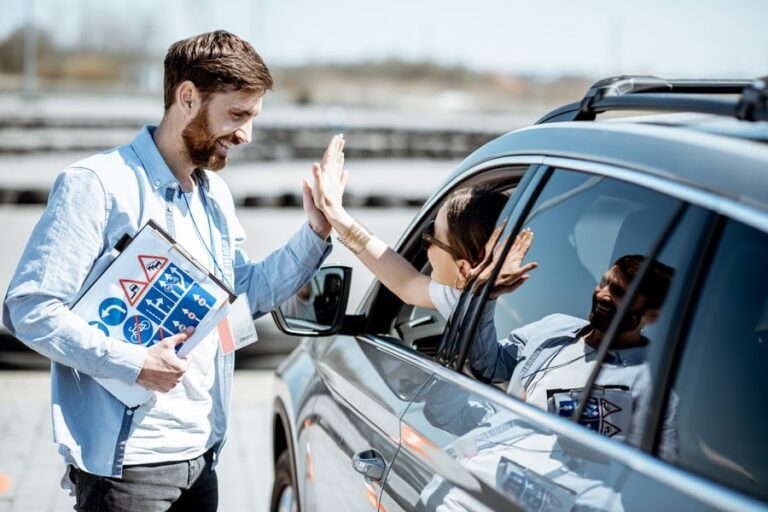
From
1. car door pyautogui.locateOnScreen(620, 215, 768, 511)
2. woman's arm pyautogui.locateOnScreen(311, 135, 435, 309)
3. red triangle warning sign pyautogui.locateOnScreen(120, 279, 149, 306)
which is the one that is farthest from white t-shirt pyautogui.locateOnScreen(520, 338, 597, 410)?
red triangle warning sign pyautogui.locateOnScreen(120, 279, 149, 306)

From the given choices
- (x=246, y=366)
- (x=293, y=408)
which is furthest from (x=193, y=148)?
(x=246, y=366)

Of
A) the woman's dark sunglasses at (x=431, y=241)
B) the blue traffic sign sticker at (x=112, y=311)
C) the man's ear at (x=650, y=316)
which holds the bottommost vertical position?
the blue traffic sign sticker at (x=112, y=311)

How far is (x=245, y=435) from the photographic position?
6.45 m

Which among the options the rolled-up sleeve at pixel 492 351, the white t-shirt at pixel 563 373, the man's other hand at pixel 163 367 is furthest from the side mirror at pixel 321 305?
the white t-shirt at pixel 563 373

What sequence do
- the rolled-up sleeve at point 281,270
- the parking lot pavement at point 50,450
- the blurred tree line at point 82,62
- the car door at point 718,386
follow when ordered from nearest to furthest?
the car door at point 718,386
the rolled-up sleeve at point 281,270
the parking lot pavement at point 50,450
the blurred tree line at point 82,62

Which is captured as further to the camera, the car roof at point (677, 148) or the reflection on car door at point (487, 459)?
the reflection on car door at point (487, 459)

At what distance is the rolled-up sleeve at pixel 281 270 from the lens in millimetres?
3143

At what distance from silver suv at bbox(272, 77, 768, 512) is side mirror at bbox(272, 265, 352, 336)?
200mm

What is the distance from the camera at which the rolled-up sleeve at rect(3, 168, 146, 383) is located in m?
2.49

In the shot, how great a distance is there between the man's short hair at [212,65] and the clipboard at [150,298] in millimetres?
454

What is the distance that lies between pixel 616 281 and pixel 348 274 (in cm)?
135

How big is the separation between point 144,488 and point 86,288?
62cm

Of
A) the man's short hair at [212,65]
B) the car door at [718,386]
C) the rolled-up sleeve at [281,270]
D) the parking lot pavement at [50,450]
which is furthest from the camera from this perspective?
the parking lot pavement at [50,450]

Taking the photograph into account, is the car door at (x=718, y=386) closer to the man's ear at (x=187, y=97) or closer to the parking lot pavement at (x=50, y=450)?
the man's ear at (x=187, y=97)
